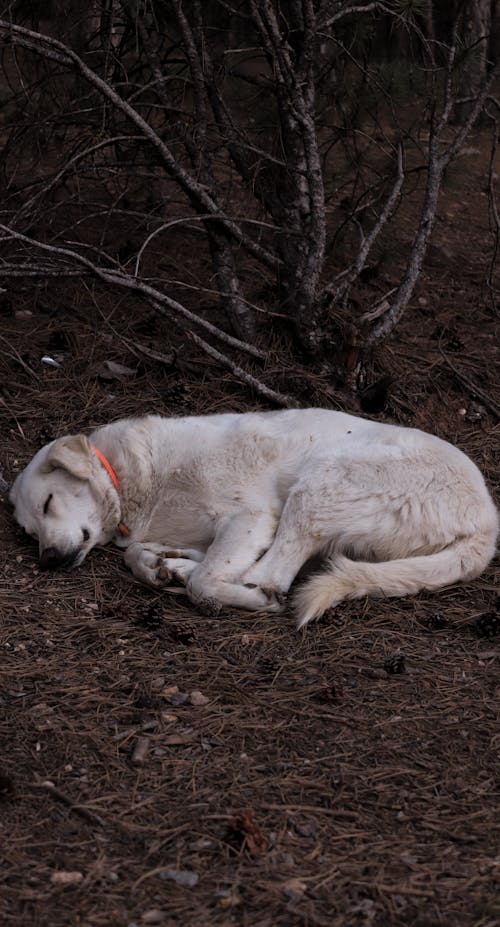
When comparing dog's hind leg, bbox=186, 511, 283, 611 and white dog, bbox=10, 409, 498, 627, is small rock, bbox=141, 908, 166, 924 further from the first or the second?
dog's hind leg, bbox=186, 511, 283, 611

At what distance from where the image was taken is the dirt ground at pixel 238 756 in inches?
107

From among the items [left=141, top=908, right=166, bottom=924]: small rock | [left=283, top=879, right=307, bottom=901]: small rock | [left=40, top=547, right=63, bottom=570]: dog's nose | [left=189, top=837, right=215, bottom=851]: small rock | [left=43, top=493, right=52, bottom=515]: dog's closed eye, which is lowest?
[left=40, top=547, right=63, bottom=570]: dog's nose

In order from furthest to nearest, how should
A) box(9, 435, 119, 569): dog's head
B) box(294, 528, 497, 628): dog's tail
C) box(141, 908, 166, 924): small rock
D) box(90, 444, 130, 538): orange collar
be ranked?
box(90, 444, 130, 538): orange collar → box(9, 435, 119, 569): dog's head → box(294, 528, 497, 628): dog's tail → box(141, 908, 166, 924): small rock

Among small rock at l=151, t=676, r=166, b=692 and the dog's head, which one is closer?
small rock at l=151, t=676, r=166, b=692

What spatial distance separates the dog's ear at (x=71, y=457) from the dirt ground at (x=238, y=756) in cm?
46

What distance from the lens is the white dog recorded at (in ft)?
15.3

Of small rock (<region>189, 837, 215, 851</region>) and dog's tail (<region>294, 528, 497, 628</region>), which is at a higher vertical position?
small rock (<region>189, 837, 215, 851</region>)

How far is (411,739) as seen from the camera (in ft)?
11.7

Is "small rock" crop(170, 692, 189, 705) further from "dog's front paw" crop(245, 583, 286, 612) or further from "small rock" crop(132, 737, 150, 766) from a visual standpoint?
"dog's front paw" crop(245, 583, 286, 612)

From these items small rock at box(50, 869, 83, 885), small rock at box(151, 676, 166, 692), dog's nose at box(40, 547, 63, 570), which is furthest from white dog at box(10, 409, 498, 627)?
small rock at box(50, 869, 83, 885)

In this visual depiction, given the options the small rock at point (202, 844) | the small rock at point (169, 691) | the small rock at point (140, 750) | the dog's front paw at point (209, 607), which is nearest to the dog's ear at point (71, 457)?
the dog's front paw at point (209, 607)

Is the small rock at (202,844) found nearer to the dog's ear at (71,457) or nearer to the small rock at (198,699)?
the small rock at (198,699)

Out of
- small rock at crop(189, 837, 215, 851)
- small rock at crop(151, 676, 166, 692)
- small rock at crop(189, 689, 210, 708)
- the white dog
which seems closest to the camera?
small rock at crop(189, 837, 215, 851)

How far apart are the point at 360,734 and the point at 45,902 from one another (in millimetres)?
1353
